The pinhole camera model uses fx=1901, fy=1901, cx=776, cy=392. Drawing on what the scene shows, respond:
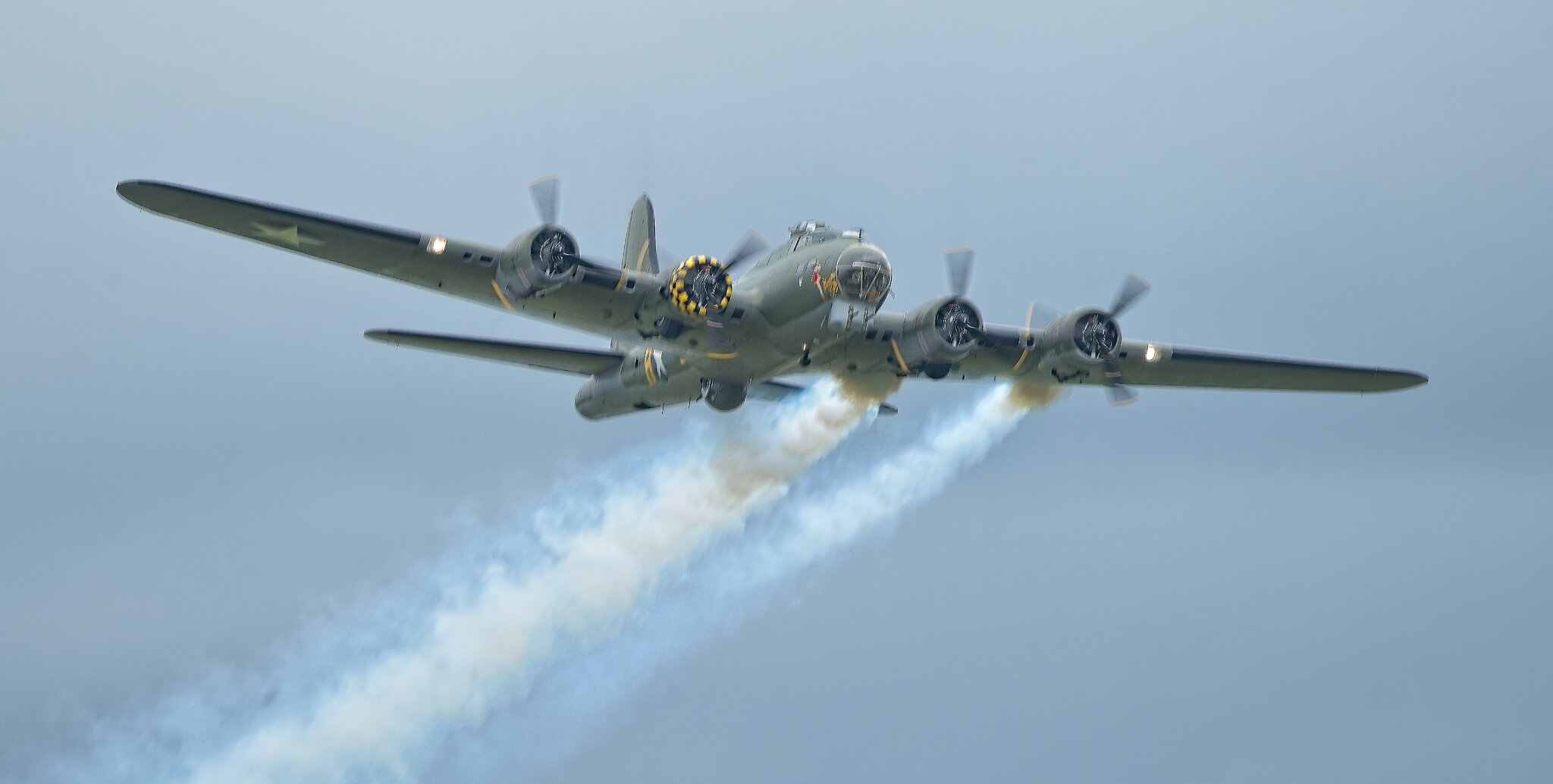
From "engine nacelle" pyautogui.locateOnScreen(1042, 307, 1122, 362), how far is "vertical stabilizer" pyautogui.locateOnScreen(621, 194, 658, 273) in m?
11.6

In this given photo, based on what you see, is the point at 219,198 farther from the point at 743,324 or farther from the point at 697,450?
the point at 697,450

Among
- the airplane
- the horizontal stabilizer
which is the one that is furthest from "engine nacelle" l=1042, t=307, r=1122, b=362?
the horizontal stabilizer

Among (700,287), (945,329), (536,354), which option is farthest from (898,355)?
(536,354)

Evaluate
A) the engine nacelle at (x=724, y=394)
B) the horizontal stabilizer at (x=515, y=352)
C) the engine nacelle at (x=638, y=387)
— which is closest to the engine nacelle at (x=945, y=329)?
the engine nacelle at (x=724, y=394)

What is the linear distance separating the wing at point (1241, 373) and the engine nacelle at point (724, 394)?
8.76 m

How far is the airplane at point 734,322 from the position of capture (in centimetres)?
3897

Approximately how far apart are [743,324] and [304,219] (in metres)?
9.51

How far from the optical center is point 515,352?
147ft

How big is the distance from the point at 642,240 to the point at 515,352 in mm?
7225

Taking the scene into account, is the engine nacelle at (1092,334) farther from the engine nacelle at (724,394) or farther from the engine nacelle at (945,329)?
the engine nacelle at (724,394)

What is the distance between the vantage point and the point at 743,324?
136ft

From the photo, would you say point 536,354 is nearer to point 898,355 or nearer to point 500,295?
point 500,295

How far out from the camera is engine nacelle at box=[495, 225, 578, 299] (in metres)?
38.8

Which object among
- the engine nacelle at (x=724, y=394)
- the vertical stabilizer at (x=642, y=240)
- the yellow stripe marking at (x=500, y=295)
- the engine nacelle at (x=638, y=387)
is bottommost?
Answer: the engine nacelle at (x=724, y=394)
